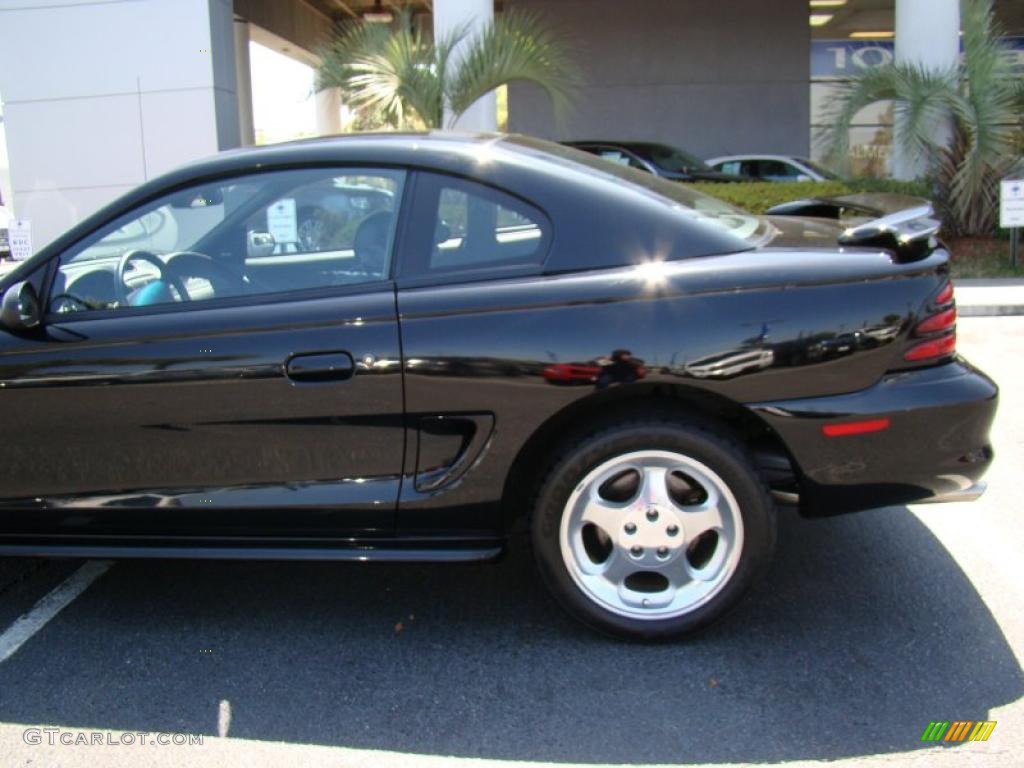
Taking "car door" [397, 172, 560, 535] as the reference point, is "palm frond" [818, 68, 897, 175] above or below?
above

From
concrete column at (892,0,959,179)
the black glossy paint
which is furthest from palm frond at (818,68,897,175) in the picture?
the black glossy paint

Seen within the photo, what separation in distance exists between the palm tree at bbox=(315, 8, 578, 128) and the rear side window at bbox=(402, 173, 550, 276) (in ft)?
28.5

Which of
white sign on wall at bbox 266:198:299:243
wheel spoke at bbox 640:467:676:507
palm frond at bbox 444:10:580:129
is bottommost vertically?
wheel spoke at bbox 640:467:676:507

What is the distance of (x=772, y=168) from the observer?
16.9m

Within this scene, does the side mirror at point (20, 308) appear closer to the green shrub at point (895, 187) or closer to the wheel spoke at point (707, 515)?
the wheel spoke at point (707, 515)

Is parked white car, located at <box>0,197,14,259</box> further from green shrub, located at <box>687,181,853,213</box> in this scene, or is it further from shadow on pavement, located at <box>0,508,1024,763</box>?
shadow on pavement, located at <box>0,508,1024,763</box>

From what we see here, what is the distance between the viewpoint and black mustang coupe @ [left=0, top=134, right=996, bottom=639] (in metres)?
3.06

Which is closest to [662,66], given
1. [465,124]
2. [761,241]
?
[465,124]

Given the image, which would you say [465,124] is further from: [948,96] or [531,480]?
[531,480]

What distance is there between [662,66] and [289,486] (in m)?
20.5

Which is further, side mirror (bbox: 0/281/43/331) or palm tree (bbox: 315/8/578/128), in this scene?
palm tree (bbox: 315/8/578/128)

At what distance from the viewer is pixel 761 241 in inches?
132

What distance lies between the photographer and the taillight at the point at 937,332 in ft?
10.2

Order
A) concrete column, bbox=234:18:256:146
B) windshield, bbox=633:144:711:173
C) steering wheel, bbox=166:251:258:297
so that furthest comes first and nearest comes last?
1. concrete column, bbox=234:18:256:146
2. windshield, bbox=633:144:711:173
3. steering wheel, bbox=166:251:258:297
